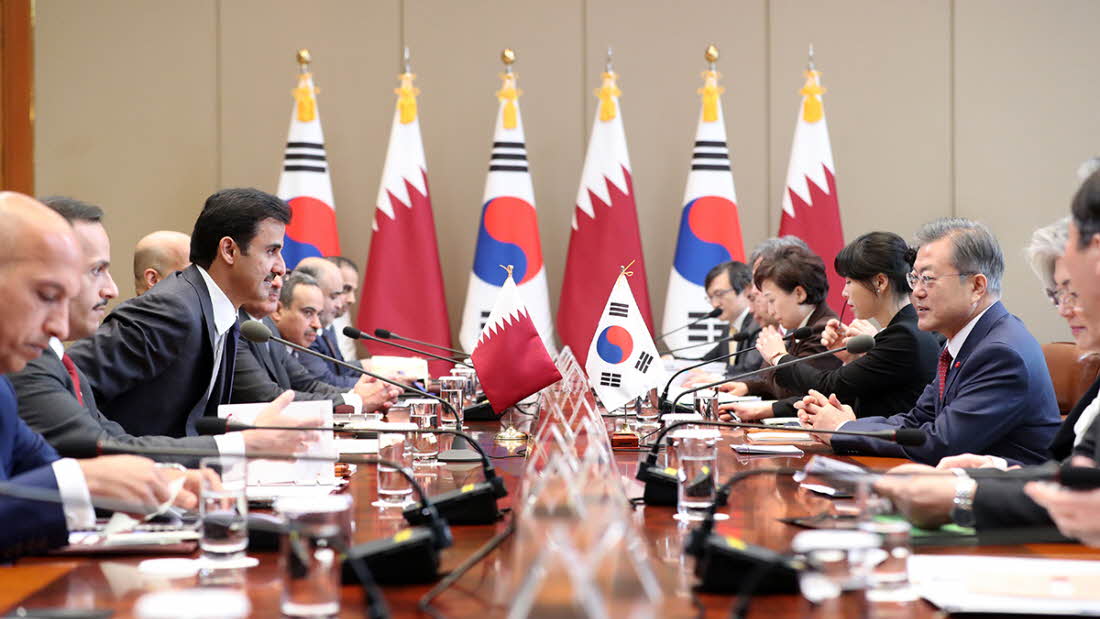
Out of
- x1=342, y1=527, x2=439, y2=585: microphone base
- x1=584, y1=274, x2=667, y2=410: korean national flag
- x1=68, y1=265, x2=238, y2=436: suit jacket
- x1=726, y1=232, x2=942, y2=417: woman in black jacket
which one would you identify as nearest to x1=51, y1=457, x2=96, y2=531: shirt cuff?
x1=342, y1=527, x2=439, y2=585: microphone base

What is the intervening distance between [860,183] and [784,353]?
3.27 meters

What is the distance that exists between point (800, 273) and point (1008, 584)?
3223 millimetres

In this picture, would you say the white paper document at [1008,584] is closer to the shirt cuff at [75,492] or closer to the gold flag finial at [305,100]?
the shirt cuff at [75,492]

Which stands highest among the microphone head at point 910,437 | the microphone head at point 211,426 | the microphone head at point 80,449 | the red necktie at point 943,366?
the red necktie at point 943,366

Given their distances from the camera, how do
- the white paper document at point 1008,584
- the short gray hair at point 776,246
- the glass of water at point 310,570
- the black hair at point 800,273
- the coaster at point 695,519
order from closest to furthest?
the glass of water at point 310,570 → the white paper document at point 1008,584 → the coaster at point 695,519 → the black hair at point 800,273 → the short gray hair at point 776,246

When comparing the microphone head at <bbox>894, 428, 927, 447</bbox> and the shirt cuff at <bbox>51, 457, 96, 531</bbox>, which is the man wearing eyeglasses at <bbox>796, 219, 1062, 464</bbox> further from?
the shirt cuff at <bbox>51, 457, 96, 531</bbox>

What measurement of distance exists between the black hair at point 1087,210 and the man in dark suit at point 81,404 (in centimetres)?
152

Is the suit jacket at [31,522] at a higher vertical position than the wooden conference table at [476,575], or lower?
higher

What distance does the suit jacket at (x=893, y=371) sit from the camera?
371cm

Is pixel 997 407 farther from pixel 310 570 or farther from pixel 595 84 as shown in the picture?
pixel 595 84

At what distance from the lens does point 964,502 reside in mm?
1845

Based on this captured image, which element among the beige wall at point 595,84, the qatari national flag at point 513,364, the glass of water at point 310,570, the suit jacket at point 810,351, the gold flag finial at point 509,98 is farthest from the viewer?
the beige wall at point 595,84

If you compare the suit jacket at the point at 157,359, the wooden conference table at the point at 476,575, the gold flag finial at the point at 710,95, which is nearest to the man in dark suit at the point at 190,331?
the suit jacket at the point at 157,359

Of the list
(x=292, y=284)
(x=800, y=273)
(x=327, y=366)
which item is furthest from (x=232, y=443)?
(x=327, y=366)
